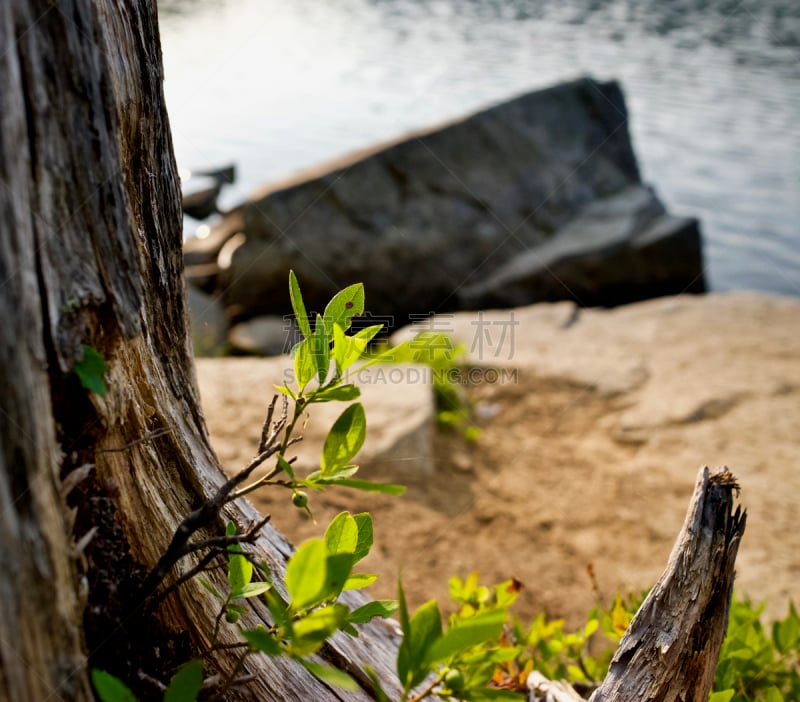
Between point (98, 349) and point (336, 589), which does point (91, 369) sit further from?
point (336, 589)

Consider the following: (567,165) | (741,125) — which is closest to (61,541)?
(567,165)

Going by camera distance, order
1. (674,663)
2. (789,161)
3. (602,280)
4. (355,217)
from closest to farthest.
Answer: (674,663) → (355,217) → (602,280) → (789,161)

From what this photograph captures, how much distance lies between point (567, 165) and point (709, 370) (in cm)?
380

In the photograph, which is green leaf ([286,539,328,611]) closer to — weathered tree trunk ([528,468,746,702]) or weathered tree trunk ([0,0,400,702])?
weathered tree trunk ([0,0,400,702])

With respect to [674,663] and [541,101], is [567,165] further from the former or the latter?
[674,663]

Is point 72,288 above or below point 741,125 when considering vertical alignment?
above

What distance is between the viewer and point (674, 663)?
3.82 ft

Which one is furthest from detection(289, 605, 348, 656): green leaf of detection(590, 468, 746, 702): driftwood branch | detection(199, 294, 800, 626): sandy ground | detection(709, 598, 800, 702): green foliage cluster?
detection(199, 294, 800, 626): sandy ground

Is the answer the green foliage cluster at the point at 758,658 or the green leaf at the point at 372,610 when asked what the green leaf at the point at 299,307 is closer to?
the green leaf at the point at 372,610

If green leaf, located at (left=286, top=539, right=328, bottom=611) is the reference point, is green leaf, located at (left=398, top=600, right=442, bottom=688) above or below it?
below

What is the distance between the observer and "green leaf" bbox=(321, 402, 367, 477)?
0.86 m

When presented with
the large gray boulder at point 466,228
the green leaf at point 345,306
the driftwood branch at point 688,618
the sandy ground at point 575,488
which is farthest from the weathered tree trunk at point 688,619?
the large gray boulder at point 466,228

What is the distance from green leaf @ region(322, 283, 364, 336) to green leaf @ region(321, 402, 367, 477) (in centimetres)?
13

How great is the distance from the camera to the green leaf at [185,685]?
0.75 m
